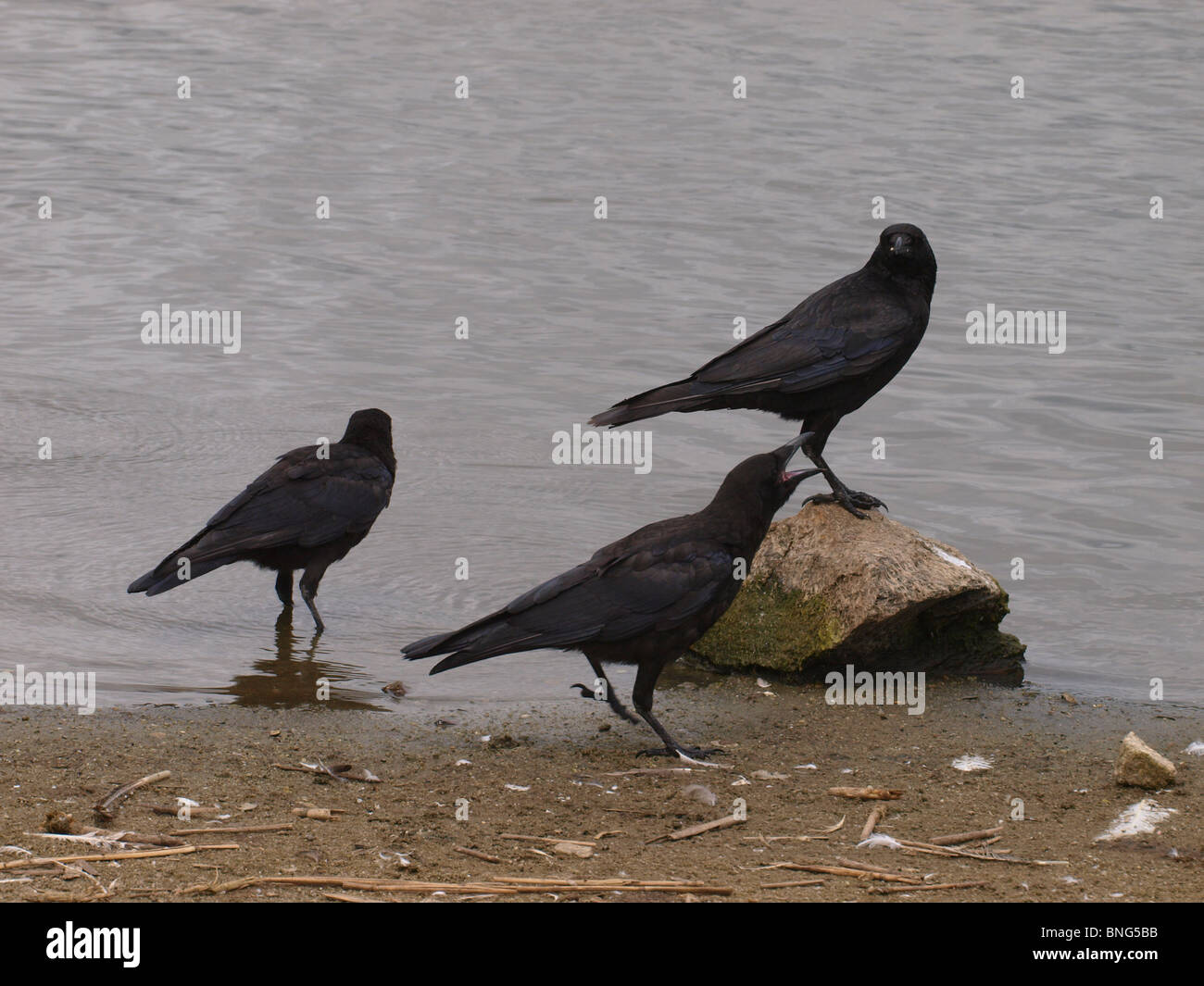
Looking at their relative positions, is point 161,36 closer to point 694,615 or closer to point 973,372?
point 973,372

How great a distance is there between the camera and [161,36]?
28.7 metres

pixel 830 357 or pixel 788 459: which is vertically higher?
pixel 830 357

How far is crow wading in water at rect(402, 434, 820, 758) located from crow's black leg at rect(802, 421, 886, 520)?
1.12 metres

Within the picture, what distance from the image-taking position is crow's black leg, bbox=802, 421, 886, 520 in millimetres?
7945

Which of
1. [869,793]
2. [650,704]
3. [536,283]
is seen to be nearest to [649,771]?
[650,704]

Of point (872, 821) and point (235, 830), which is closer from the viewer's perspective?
point (235, 830)

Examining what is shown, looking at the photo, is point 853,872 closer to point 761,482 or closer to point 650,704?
point 650,704

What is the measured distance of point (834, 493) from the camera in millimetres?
8008

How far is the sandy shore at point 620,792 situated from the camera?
512 cm

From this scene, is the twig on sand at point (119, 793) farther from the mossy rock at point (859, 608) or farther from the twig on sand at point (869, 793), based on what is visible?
the mossy rock at point (859, 608)

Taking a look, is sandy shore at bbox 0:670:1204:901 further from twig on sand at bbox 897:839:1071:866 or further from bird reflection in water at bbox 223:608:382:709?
bird reflection in water at bbox 223:608:382:709

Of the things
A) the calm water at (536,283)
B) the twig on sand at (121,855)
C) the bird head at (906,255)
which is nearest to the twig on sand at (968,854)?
the twig on sand at (121,855)

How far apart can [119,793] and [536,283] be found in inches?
436

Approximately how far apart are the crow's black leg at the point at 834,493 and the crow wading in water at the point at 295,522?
240 centimetres
